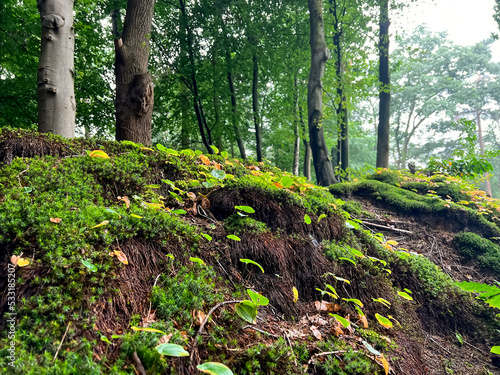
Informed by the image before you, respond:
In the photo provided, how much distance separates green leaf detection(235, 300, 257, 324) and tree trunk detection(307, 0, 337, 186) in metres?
4.83

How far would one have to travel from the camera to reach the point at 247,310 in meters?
1.57

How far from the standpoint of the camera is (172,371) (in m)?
1.11

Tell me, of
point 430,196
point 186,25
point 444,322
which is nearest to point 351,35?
point 186,25

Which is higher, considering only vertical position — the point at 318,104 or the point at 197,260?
the point at 318,104

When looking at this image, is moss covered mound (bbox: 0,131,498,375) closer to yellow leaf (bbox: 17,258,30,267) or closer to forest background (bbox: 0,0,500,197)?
yellow leaf (bbox: 17,258,30,267)

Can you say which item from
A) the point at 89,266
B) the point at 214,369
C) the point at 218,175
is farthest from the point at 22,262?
the point at 218,175

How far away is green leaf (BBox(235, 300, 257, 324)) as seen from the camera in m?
1.54

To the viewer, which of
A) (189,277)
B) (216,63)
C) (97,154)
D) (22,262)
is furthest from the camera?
(216,63)

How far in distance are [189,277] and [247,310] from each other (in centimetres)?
42

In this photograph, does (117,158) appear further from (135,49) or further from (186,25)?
(186,25)

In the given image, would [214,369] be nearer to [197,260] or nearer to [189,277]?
[189,277]

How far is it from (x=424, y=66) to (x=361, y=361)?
28.4 meters

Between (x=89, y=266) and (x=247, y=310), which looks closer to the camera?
(x=89, y=266)

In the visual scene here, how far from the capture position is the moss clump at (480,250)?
12.5ft
